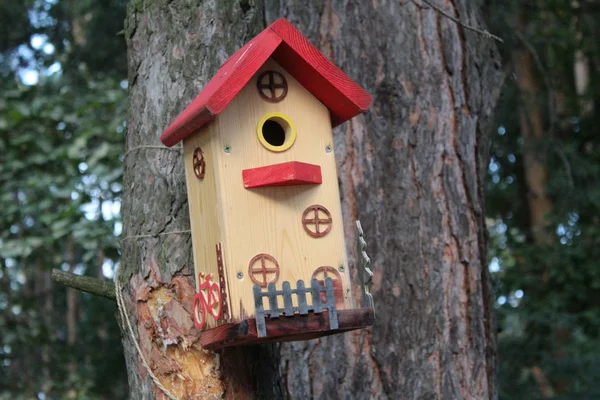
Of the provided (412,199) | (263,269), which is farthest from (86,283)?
(412,199)

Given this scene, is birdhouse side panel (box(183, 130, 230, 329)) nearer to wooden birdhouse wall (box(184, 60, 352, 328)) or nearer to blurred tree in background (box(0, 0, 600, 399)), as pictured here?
wooden birdhouse wall (box(184, 60, 352, 328))

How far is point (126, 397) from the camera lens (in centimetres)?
1023

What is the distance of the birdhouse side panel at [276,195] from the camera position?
2086mm

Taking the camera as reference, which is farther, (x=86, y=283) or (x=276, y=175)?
(x=86, y=283)

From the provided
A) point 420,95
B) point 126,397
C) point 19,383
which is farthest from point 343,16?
point 126,397

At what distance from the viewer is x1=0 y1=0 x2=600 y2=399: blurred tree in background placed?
5.67 meters

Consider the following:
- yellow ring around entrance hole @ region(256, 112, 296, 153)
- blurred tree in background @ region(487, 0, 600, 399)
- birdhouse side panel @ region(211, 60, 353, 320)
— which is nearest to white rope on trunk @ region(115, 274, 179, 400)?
birdhouse side panel @ region(211, 60, 353, 320)

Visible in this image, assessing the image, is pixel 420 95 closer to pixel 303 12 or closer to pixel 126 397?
pixel 303 12

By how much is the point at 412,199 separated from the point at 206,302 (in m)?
1.47

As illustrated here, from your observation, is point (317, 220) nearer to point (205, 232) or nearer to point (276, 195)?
point (276, 195)

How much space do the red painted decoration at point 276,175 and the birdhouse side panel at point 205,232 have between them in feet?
0.32

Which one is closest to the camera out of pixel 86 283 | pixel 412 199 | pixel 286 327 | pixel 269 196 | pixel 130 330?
pixel 286 327

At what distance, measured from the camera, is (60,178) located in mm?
5590

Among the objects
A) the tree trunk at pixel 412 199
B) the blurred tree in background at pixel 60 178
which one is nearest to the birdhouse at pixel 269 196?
Result: the tree trunk at pixel 412 199
